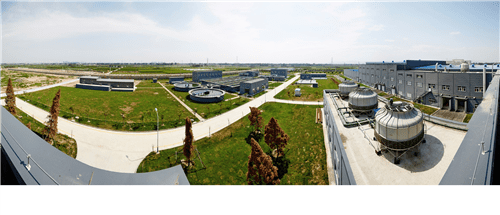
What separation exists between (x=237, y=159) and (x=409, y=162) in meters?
6.18

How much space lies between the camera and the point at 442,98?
14.5m

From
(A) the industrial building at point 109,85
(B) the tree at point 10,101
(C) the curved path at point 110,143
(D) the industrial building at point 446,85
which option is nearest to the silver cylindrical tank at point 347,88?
(D) the industrial building at point 446,85

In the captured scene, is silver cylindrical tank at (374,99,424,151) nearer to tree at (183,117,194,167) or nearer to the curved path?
tree at (183,117,194,167)

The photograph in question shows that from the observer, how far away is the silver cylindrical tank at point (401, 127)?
16.5 feet

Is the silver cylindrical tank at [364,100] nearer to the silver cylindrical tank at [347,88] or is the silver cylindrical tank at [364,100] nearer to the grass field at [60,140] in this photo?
the silver cylindrical tank at [347,88]

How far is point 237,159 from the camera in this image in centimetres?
746

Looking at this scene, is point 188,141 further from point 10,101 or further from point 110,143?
point 10,101

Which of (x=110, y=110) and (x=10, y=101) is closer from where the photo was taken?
(x=10, y=101)

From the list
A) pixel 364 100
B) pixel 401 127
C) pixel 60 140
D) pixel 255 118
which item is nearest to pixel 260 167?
pixel 401 127

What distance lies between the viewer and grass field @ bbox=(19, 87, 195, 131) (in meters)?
8.08

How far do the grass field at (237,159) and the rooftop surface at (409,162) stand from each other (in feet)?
7.36

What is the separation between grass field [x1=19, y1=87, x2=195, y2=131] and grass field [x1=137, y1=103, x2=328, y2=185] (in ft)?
7.56

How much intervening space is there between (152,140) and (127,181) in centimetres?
378

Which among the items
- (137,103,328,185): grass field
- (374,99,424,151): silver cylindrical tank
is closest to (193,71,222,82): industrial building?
(137,103,328,185): grass field
